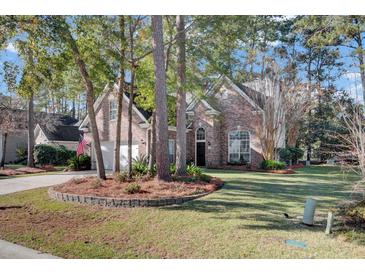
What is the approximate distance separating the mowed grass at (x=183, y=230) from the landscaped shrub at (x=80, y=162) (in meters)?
9.76

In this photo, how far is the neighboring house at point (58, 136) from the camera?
2644 centimetres

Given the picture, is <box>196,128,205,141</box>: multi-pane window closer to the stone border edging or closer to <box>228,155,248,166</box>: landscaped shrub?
<box>228,155,248,166</box>: landscaped shrub

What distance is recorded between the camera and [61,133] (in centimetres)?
2752

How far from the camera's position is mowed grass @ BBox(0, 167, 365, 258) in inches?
189

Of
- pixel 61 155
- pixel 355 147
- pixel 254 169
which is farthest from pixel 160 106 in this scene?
pixel 61 155

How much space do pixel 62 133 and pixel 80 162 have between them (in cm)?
1044

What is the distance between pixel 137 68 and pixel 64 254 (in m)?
7.96

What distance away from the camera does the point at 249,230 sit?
5.52m

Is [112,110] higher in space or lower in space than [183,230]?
higher

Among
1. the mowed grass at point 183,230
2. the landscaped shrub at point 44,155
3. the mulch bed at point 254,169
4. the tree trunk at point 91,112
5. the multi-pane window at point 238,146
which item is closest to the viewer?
the mowed grass at point 183,230

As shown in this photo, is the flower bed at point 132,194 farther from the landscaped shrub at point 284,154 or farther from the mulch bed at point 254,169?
the landscaped shrub at point 284,154

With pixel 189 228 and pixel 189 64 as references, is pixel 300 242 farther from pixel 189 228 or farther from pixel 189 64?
pixel 189 64

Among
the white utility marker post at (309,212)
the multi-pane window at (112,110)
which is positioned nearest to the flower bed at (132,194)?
the white utility marker post at (309,212)

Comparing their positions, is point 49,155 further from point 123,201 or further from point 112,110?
point 123,201
